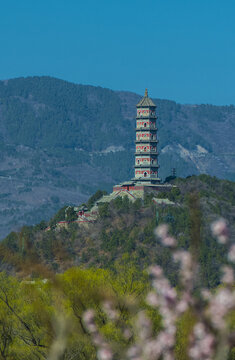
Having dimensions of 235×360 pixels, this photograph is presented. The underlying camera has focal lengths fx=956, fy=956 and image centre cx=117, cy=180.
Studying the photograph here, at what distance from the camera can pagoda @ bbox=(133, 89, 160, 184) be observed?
164000mm

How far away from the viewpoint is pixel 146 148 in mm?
167625

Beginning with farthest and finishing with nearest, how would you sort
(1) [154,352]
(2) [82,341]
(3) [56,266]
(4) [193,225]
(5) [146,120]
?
1. (5) [146,120]
2. (3) [56,266]
3. (2) [82,341]
4. (1) [154,352]
5. (4) [193,225]

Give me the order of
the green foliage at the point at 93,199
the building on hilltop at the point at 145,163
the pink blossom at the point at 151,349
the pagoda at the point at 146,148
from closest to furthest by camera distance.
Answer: the pink blossom at the point at 151,349 → the building on hilltop at the point at 145,163 → the green foliage at the point at 93,199 → the pagoda at the point at 146,148

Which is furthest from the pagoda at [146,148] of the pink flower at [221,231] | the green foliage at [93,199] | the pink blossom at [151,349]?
the pink flower at [221,231]

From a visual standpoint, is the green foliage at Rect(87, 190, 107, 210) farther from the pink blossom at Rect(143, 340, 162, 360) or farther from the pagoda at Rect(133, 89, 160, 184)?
the pink blossom at Rect(143, 340, 162, 360)

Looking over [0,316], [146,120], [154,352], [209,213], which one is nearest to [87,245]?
[209,213]

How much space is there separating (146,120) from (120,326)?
12580 cm

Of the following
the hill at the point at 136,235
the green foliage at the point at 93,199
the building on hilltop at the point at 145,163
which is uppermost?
the building on hilltop at the point at 145,163

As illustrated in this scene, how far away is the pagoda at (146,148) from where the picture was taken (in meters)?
164

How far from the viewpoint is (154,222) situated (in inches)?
5615

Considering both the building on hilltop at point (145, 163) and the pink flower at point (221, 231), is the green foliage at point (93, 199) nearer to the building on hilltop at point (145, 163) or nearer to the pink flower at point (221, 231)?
the building on hilltop at point (145, 163)

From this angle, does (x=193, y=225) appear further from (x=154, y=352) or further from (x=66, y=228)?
(x=66, y=228)

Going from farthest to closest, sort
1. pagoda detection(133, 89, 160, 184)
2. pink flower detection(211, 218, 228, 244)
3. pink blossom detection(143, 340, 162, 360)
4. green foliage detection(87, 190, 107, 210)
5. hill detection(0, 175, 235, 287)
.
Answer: pagoda detection(133, 89, 160, 184) < green foliage detection(87, 190, 107, 210) < hill detection(0, 175, 235, 287) < pink blossom detection(143, 340, 162, 360) < pink flower detection(211, 218, 228, 244)

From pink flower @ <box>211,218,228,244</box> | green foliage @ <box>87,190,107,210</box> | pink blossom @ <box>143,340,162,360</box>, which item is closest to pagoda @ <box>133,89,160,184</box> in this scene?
green foliage @ <box>87,190,107,210</box>
